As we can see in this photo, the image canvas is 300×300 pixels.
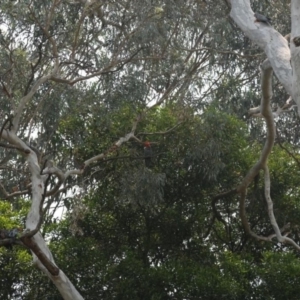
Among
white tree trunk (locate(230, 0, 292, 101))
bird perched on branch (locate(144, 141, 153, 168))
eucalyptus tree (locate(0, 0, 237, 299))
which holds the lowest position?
white tree trunk (locate(230, 0, 292, 101))

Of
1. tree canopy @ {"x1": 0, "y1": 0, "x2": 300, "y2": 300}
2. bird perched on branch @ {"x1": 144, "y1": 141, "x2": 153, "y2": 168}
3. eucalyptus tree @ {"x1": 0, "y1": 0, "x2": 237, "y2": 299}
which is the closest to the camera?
tree canopy @ {"x1": 0, "y1": 0, "x2": 300, "y2": 300}

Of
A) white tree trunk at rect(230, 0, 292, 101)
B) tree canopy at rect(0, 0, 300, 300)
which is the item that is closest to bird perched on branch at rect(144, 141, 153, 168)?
tree canopy at rect(0, 0, 300, 300)

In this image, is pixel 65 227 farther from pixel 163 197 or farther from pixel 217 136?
pixel 217 136

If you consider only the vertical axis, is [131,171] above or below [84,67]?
below

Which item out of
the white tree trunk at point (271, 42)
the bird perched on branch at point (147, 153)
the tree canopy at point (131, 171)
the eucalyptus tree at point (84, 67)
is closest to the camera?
the white tree trunk at point (271, 42)

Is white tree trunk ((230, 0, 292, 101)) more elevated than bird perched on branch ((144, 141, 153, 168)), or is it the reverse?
bird perched on branch ((144, 141, 153, 168))

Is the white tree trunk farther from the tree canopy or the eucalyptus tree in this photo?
the eucalyptus tree

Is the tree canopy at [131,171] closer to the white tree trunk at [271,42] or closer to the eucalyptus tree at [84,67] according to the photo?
the eucalyptus tree at [84,67]

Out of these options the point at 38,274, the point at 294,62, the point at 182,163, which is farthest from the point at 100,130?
the point at 294,62

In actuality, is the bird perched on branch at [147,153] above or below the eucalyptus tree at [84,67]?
below

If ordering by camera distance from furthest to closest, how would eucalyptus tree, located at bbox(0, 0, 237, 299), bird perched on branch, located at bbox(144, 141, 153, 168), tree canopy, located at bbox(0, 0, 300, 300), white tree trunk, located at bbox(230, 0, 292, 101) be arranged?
eucalyptus tree, located at bbox(0, 0, 237, 299), bird perched on branch, located at bbox(144, 141, 153, 168), tree canopy, located at bbox(0, 0, 300, 300), white tree trunk, located at bbox(230, 0, 292, 101)

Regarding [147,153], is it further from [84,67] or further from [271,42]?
[271,42]

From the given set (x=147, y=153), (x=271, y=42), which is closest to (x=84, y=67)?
(x=147, y=153)

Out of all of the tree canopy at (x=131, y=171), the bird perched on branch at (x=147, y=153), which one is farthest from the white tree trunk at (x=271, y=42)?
the bird perched on branch at (x=147, y=153)
